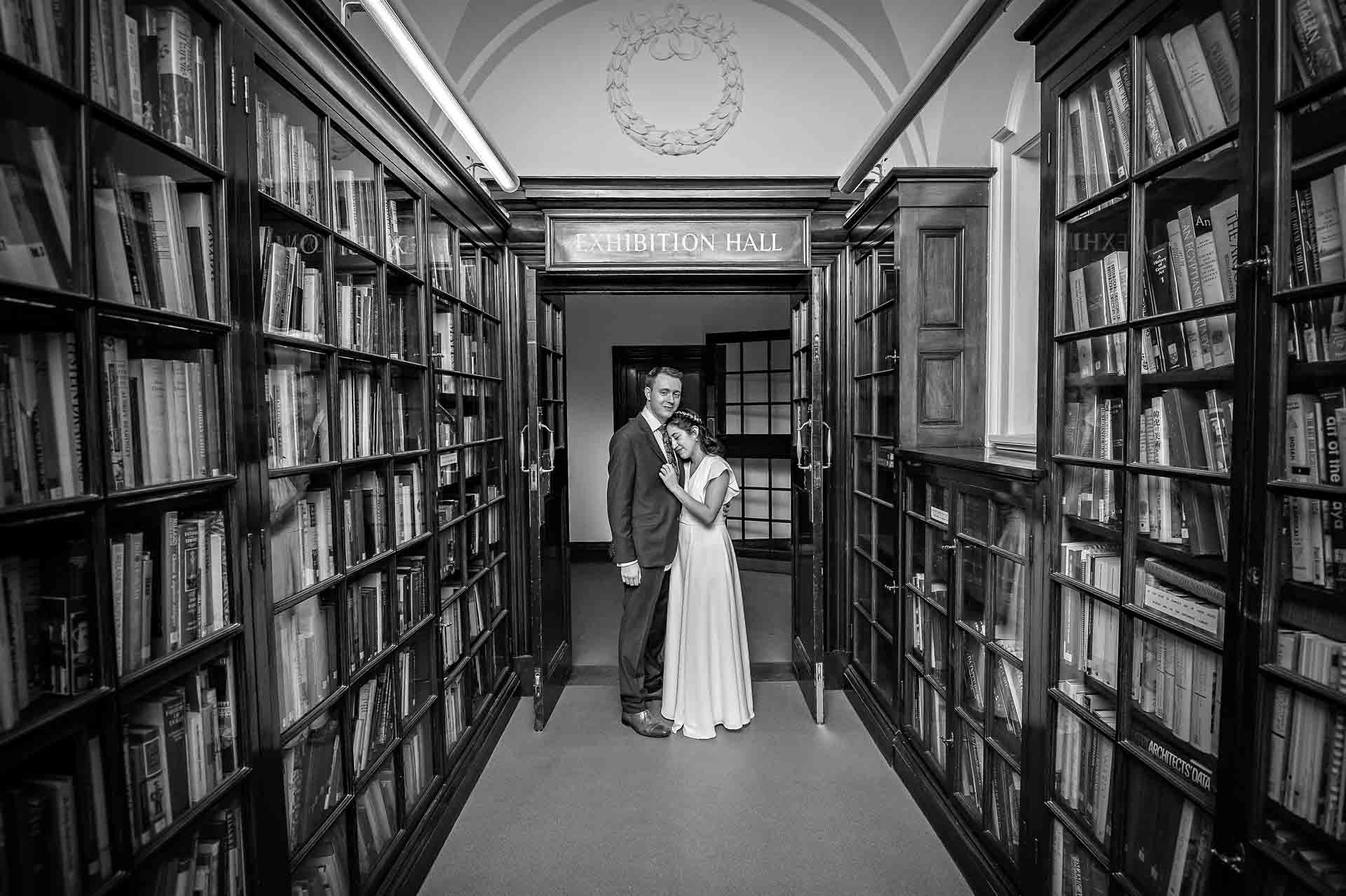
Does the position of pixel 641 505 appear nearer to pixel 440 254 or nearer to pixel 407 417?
pixel 407 417

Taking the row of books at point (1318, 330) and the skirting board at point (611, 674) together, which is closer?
the row of books at point (1318, 330)

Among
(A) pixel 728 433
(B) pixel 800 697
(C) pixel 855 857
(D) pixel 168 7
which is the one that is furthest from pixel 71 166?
(A) pixel 728 433

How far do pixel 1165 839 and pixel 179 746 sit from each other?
80.7 inches

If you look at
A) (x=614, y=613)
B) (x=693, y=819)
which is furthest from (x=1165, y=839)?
(x=614, y=613)

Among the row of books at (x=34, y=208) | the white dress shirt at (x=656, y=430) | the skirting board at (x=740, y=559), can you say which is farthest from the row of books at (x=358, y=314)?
the skirting board at (x=740, y=559)

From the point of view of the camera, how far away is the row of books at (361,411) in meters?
1.90

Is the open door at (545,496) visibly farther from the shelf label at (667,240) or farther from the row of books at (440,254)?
the row of books at (440,254)

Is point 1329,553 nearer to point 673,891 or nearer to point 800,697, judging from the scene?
point 673,891

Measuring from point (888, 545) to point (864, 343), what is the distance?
1.15 metres

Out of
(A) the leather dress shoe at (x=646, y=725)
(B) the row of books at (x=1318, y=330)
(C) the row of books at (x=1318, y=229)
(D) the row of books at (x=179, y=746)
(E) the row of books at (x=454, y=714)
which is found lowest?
(A) the leather dress shoe at (x=646, y=725)

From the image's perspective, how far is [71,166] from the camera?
101cm

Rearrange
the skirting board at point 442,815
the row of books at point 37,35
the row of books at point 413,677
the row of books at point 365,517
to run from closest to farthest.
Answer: the row of books at point 37,35
the row of books at point 365,517
the skirting board at point 442,815
the row of books at point 413,677

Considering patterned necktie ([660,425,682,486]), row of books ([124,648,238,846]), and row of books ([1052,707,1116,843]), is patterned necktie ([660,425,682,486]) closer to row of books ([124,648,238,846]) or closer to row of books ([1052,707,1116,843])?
row of books ([1052,707,1116,843])

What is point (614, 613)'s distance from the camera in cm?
544
